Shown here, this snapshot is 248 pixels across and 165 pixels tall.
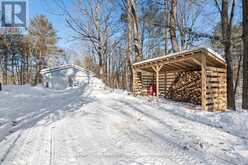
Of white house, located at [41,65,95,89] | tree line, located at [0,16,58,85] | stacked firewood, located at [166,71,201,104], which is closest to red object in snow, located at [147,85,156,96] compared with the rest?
stacked firewood, located at [166,71,201,104]

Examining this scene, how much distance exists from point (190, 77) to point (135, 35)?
4.85 metres

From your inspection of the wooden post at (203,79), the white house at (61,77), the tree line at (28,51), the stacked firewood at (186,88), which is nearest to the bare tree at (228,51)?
the stacked firewood at (186,88)

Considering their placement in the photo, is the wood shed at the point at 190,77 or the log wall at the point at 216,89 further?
the log wall at the point at 216,89

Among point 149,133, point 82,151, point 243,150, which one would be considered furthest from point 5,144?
point 243,150

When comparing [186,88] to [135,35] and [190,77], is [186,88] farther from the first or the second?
[135,35]

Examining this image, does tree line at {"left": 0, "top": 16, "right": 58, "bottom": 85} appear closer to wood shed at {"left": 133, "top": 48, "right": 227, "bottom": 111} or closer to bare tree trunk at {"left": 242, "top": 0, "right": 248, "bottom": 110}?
wood shed at {"left": 133, "top": 48, "right": 227, "bottom": 111}

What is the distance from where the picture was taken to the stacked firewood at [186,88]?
965 cm

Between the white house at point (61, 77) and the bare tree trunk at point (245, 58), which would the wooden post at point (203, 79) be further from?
the white house at point (61, 77)

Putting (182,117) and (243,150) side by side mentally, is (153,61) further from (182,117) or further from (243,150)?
(243,150)

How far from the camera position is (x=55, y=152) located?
3.02 m

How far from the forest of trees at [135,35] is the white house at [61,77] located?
4839 millimetres

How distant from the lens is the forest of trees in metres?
8.85

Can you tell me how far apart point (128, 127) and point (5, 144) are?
8.02 ft

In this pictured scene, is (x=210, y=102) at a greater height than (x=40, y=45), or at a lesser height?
lesser
